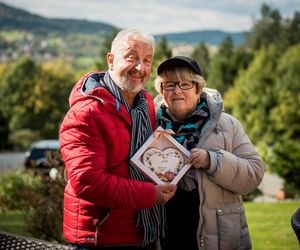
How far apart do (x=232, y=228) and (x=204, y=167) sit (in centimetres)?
40

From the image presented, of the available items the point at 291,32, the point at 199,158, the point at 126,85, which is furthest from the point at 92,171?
the point at 291,32

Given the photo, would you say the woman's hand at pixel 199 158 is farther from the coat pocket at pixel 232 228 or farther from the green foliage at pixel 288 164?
the green foliage at pixel 288 164

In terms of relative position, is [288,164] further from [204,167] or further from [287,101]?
[287,101]

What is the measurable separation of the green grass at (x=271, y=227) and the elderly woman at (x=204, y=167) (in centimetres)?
334

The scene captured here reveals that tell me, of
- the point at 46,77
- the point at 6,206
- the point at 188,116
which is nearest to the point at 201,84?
the point at 188,116

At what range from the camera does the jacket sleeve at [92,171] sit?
250 centimetres

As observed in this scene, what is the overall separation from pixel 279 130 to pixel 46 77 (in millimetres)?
32494

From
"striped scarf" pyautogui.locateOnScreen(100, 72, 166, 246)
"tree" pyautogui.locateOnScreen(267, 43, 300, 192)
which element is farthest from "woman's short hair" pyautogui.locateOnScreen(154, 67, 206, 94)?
"tree" pyautogui.locateOnScreen(267, 43, 300, 192)

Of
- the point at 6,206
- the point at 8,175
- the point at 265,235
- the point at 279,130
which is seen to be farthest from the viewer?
the point at 279,130

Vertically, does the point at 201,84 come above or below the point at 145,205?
above

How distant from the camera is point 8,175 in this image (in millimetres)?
12516

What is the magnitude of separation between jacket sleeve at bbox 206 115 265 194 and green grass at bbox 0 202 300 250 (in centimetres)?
335

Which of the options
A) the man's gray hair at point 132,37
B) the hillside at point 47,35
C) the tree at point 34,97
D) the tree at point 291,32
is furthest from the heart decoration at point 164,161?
the hillside at point 47,35

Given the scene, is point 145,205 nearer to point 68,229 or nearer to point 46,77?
point 68,229
